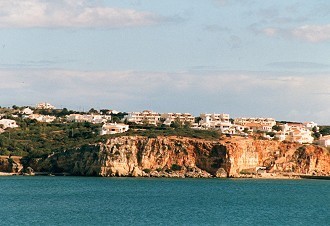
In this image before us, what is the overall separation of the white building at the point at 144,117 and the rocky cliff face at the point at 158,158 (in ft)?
115

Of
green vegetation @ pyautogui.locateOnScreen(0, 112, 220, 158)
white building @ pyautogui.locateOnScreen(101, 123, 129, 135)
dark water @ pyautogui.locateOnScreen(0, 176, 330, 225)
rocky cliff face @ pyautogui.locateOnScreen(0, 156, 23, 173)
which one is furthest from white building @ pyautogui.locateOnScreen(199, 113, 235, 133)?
rocky cliff face @ pyautogui.locateOnScreen(0, 156, 23, 173)

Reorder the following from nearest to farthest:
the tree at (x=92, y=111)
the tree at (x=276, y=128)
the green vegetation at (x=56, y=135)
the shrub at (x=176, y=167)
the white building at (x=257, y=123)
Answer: the shrub at (x=176, y=167) → the green vegetation at (x=56, y=135) → the white building at (x=257, y=123) → the tree at (x=276, y=128) → the tree at (x=92, y=111)

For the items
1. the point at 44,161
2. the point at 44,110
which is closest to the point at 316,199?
the point at 44,161

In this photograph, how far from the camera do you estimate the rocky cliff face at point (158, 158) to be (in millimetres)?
91125

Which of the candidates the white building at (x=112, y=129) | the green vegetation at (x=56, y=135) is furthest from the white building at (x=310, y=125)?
the white building at (x=112, y=129)

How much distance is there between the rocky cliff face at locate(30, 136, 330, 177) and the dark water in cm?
370

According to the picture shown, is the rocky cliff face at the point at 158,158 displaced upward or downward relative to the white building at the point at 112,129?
downward

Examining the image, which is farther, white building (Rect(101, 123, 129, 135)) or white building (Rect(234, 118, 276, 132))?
white building (Rect(234, 118, 276, 132))

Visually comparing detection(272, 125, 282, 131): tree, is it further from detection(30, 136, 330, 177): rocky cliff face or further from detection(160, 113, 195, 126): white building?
detection(30, 136, 330, 177): rocky cliff face

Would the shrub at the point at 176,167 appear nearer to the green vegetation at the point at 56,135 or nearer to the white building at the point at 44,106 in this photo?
the green vegetation at the point at 56,135

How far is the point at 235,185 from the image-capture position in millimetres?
83125

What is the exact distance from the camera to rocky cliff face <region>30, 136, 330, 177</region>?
299 feet

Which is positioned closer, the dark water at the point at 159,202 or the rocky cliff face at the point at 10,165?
the dark water at the point at 159,202

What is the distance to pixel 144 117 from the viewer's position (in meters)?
135
